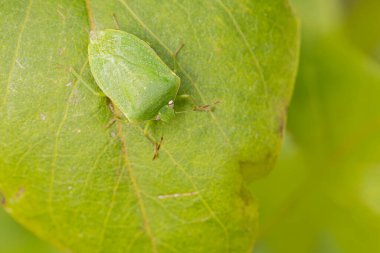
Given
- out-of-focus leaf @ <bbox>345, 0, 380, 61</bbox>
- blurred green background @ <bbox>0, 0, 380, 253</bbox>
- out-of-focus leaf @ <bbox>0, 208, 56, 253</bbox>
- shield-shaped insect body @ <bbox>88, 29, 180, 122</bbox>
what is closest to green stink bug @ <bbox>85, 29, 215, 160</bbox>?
shield-shaped insect body @ <bbox>88, 29, 180, 122</bbox>

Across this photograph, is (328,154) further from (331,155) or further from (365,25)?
(365,25)

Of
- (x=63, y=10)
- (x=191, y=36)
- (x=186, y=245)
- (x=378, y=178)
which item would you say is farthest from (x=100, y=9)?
(x=378, y=178)

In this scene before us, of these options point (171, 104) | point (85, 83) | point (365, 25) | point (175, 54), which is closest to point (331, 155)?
point (365, 25)

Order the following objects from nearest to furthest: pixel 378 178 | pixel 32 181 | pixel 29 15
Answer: pixel 29 15 < pixel 32 181 < pixel 378 178

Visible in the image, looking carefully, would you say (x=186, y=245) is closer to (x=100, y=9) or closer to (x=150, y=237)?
(x=150, y=237)

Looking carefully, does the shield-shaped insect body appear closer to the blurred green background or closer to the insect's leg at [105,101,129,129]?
the insect's leg at [105,101,129,129]
